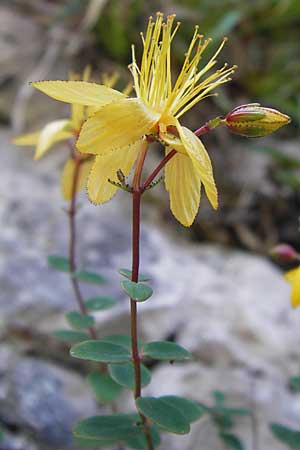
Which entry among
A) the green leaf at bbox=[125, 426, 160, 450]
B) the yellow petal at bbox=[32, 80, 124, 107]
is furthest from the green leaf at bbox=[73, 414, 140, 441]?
the yellow petal at bbox=[32, 80, 124, 107]

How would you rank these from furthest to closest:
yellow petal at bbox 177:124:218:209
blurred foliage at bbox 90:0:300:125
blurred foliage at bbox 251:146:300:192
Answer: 1. blurred foliage at bbox 90:0:300:125
2. blurred foliage at bbox 251:146:300:192
3. yellow petal at bbox 177:124:218:209

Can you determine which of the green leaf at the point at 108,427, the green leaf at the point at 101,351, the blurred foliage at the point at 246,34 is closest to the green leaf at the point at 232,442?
the green leaf at the point at 108,427

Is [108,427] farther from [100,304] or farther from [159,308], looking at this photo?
[159,308]

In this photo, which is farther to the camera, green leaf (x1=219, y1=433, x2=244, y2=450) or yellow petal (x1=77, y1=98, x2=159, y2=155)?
green leaf (x1=219, y1=433, x2=244, y2=450)

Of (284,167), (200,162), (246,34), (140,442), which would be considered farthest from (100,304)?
(246,34)

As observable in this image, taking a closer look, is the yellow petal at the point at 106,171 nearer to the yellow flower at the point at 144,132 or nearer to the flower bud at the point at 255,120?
the yellow flower at the point at 144,132

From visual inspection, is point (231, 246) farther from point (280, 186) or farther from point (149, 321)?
point (149, 321)

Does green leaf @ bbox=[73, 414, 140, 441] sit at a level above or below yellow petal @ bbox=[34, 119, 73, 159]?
below

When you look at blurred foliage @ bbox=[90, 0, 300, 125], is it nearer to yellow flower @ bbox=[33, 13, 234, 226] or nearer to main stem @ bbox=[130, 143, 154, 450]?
yellow flower @ bbox=[33, 13, 234, 226]
